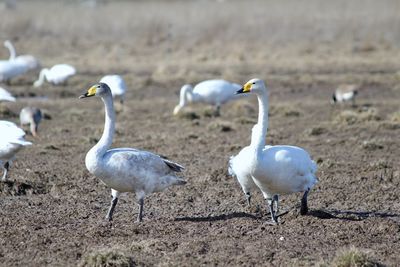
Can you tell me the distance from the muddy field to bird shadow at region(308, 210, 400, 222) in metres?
0.02

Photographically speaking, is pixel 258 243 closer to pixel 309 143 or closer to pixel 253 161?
→ pixel 253 161

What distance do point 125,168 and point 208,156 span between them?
5.33 metres

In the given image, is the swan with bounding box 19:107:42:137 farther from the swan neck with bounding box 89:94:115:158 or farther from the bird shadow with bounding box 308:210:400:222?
the bird shadow with bounding box 308:210:400:222

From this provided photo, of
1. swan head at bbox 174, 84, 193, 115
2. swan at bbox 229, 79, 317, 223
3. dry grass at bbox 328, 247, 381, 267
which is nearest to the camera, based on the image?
dry grass at bbox 328, 247, 381, 267

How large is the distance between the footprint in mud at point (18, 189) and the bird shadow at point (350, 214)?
3.80m

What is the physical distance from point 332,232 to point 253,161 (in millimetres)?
1119

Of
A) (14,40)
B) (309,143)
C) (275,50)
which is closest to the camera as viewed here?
(309,143)

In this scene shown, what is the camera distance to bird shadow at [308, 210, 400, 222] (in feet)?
32.4

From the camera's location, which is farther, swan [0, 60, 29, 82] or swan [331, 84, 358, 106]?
swan [0, 60, 29, 82]

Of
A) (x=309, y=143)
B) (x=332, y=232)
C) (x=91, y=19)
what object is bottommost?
(x=91, y=19)

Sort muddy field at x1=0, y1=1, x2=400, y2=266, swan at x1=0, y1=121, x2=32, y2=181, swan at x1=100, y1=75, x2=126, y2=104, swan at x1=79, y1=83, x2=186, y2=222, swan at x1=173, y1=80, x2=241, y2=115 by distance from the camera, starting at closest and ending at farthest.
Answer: muddy field at x1=0, y1=1, x2=400, y2=266 → swan at x1=79, y1=83, x2=186, y2=222 → swan at x1=0, y1=121, x2=32, y2=181 → swan at x1=173, y1=80, x2=241, y2=115 → swan at x1=100, y1=75, x2=126, y2=104

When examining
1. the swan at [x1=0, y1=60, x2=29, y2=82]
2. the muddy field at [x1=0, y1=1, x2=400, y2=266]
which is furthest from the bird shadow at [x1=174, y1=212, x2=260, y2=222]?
the swan at [x1=0, y1=60, x2=29, y2=82]

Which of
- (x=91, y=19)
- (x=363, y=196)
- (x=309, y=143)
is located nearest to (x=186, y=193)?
(x=363, y=196)

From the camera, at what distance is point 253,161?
940cm
